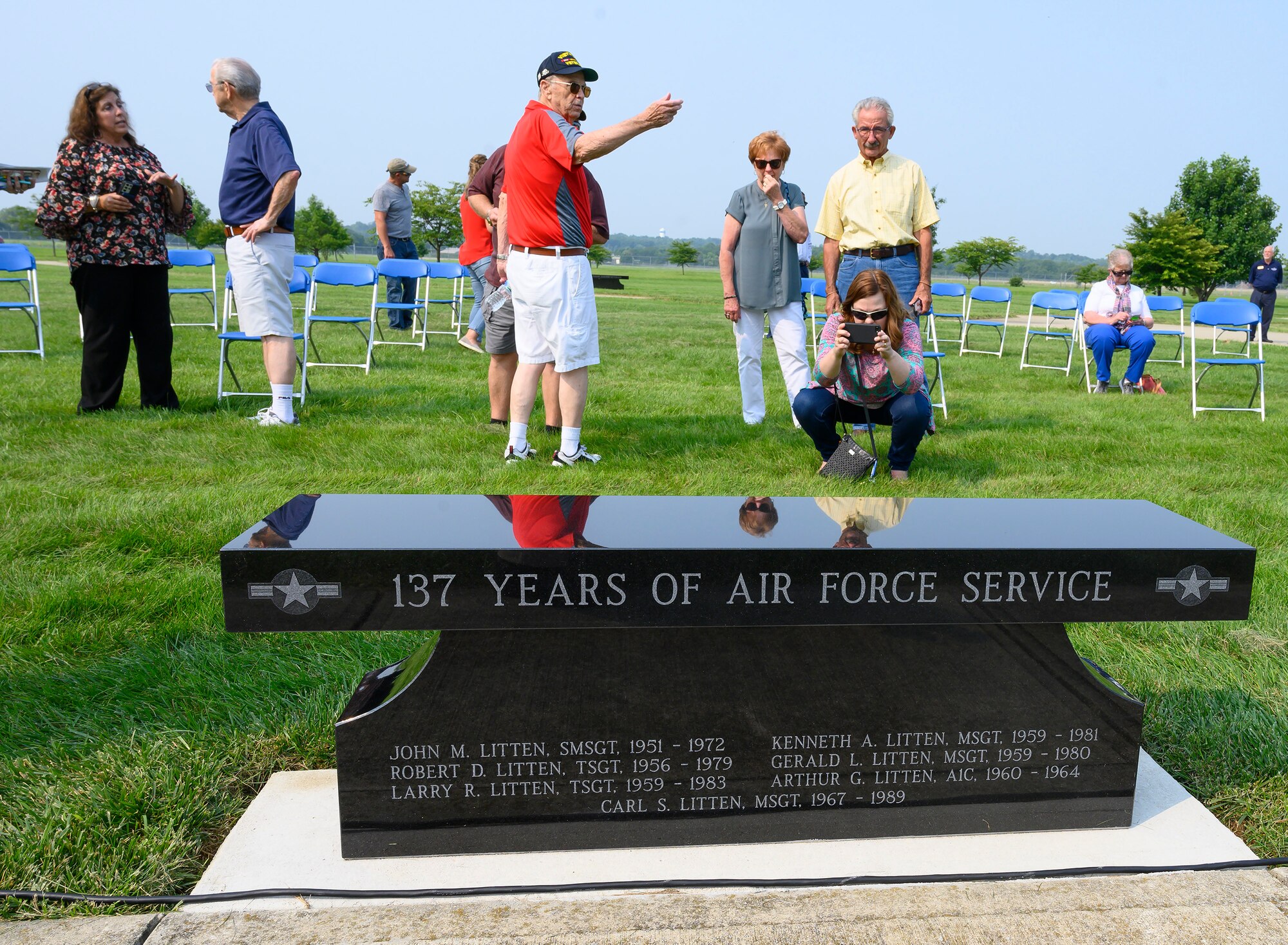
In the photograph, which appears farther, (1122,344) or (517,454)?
(1122,344)

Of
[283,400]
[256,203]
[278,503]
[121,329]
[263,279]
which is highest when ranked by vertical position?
[256,203]

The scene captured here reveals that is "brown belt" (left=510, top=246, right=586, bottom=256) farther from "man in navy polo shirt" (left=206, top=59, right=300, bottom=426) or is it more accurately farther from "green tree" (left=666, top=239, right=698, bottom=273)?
"green tree" (left=666, top=239, right=698, bottom=273)

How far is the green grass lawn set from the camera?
8.52ft

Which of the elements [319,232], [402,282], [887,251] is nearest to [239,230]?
[887,251]

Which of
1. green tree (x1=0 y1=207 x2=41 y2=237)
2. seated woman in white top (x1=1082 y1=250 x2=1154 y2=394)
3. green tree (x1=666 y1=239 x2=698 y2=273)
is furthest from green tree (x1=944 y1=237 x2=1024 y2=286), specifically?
green tree (x1=0 y1=207 x2=41 y2=237)

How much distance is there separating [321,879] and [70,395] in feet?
22.9

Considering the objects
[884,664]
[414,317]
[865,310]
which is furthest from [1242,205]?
[884,664]

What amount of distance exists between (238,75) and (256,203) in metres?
0.79

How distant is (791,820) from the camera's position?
241 centimetres

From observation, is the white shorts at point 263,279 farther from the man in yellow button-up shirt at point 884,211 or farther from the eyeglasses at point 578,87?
the man in yellow button-up shirt at point 884,211

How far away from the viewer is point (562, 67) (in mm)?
5293

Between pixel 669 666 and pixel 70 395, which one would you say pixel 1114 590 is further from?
pixel 70 395

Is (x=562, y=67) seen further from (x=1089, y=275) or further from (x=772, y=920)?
(x=1089, y=275)

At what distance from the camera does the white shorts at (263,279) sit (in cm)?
661
